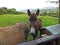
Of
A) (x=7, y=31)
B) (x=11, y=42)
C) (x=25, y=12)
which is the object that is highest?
(x=25, y=12)

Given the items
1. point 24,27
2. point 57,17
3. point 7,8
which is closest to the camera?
point 24,27

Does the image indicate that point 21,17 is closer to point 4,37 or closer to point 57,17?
point 4,37

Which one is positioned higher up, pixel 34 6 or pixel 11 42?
pixel 34 6

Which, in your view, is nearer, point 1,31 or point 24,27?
point 1,31

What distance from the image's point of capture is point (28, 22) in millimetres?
3129

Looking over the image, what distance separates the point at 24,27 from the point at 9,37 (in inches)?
14.2

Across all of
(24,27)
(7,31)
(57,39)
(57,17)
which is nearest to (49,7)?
(57,17)

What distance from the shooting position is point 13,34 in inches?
114

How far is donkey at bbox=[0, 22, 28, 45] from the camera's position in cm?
274

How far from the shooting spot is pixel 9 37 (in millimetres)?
2814

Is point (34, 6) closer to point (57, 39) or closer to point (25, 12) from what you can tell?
point (25, 12)

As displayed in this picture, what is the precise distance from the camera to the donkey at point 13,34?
2.74 m

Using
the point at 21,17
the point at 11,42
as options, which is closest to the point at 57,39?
the point at 11,42

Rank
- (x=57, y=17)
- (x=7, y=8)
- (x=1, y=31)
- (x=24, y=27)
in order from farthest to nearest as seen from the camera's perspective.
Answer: (x=57, y=17) → (x=7, y=8) → (x=24, y=27) → (x=1, y=31)
